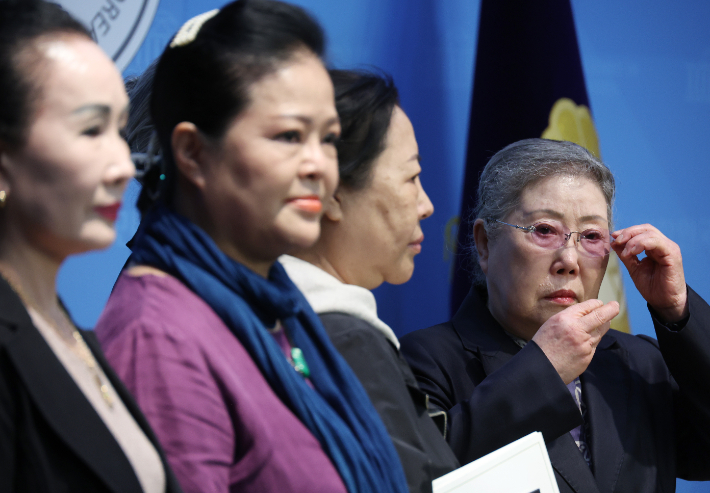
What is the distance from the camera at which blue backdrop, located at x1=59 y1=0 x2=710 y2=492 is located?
228 centimetres

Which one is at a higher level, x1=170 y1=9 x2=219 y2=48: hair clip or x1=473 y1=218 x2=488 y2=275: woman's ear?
x1=170 y1=9 x2=219 y2=48: hair clip

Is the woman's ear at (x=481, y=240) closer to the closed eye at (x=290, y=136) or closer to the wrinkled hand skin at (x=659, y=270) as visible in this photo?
the wrinkled hand skin at (x=659, y=270)

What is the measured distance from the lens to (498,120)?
2234 mm

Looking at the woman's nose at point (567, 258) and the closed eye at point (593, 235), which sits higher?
the closed eye at point (593, 235)

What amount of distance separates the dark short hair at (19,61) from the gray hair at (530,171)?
1.19m

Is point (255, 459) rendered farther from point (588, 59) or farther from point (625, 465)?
point (588, 59)

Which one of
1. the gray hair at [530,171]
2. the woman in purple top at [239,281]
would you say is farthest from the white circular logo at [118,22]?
the woman in purple top at [239,281]

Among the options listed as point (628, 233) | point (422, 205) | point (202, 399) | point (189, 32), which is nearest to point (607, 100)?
point (628, 233)

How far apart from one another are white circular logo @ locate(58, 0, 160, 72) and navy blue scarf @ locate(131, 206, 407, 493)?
3.56 feet

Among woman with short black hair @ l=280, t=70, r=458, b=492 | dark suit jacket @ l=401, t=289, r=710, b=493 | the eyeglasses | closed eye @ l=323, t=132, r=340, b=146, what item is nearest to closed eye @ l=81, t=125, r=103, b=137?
closed eye @ l=323, t=132, r=340, b=146

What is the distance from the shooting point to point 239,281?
745mm

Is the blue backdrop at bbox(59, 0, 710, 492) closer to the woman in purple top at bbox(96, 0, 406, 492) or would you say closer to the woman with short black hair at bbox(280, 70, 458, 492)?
the woman with short black hair at bbox(280, 70, 458, 492)

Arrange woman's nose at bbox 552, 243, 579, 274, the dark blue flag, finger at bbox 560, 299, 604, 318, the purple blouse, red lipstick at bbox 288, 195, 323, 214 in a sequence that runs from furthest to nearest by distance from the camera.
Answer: the dark blue flag < woman's nose at bbox 552, 243, 579, 274 < finger at bbox 560, 299, 604, 318 < red lipstick at bbox 288, 195, 323, 214 < the purple blouse

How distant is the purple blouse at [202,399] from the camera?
25.4 inches
